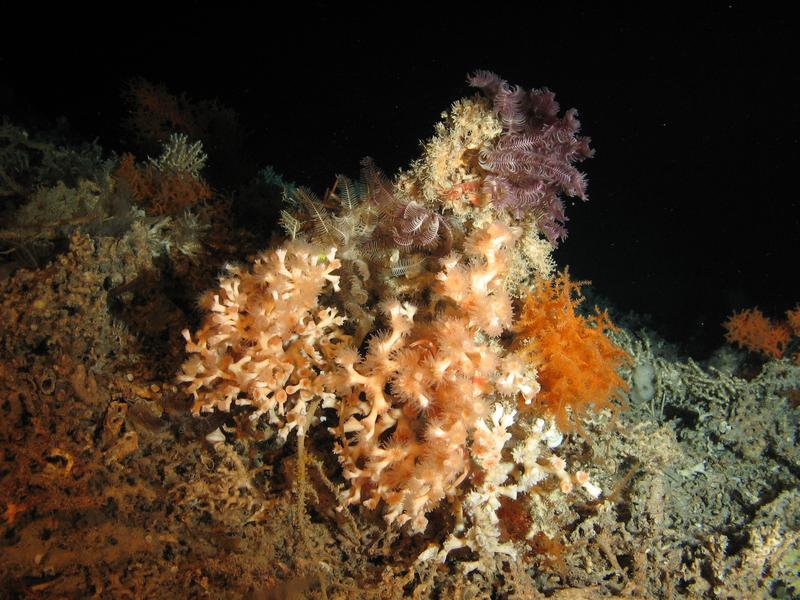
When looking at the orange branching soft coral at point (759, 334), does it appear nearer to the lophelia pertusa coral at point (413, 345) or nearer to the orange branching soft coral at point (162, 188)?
the lophelia pertusa coral at point (413, 345)

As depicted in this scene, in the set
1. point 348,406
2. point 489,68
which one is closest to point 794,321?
point 489,68

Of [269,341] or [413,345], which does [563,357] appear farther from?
[269,341]

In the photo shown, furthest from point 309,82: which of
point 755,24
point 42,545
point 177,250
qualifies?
point 755,24

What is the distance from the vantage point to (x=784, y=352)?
6.48 metres

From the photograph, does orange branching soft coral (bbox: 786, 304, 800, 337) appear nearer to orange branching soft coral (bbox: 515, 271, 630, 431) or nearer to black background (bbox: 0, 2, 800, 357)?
black background (bbox: 0, 2, 800, 357)

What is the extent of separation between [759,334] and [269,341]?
7632 mm

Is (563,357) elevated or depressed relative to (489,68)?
depressed

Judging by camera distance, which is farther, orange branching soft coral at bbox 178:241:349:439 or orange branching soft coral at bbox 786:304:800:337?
orange branching soft coral at bbox 786:304:800:337

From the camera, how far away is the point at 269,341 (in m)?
2.78

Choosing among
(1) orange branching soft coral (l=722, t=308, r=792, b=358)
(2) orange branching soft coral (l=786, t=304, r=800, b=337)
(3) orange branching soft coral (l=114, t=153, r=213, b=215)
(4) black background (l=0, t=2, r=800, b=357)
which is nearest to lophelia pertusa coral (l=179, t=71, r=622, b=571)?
(3) orange branching soft coral (l=114, t=153, r=213, b=215)

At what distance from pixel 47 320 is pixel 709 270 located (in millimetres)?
13420

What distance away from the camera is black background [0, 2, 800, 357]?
723cm

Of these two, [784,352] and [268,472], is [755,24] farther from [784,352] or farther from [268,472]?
[268,472]

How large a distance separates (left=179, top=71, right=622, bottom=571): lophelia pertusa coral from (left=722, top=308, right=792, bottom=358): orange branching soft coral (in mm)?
5054
